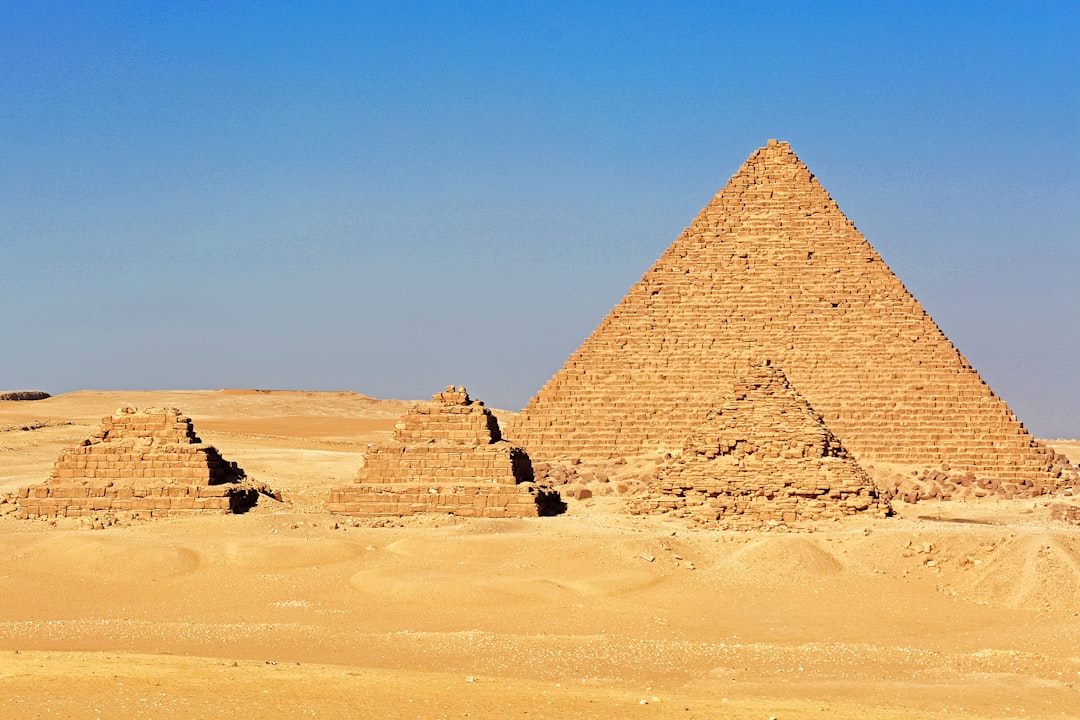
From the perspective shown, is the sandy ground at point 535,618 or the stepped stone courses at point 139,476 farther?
the stepped stone courses at point 139,476

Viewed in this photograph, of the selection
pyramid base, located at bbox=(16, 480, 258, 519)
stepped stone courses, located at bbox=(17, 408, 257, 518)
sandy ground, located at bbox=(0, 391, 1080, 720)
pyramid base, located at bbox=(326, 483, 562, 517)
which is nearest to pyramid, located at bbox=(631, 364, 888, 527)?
sandy ground, located at bbox=(0, 391, 1080, 720)

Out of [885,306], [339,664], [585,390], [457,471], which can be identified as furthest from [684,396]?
[339,664]

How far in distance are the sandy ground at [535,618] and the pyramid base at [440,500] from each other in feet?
1.52

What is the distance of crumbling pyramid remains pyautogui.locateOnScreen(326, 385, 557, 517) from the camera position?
2092cm

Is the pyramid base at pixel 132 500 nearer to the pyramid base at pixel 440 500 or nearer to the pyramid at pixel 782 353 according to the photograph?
the pyramid base at pixel 440 500

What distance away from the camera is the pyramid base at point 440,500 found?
20844 mm

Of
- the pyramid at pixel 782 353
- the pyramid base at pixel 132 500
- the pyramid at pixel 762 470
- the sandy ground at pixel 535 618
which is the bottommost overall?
the sandy ground at pixel 535 618

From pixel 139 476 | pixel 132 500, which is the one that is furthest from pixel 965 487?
pixel 132 500

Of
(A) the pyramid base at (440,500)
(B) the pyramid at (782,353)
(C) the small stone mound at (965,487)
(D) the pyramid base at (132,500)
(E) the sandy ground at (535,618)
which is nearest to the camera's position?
(E) the sandy ground at (535,618)

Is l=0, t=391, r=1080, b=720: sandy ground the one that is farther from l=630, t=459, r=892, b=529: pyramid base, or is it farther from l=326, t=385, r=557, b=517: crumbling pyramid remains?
l=326, t=385, r=557, b=517: crumbling pyramid remains

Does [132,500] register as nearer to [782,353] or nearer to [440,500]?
[440,500]

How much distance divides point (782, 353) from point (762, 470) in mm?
13196

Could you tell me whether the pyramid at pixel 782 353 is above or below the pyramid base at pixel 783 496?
above

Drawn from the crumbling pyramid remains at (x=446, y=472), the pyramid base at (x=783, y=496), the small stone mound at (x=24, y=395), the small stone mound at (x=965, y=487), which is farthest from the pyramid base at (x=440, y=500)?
the small stone mound at (x=24, y=395)
